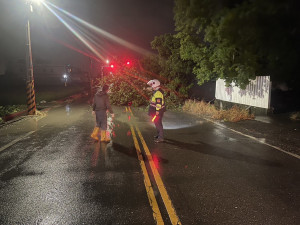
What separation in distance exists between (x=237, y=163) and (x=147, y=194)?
2.86 m

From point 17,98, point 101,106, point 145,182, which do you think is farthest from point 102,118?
point 17,98

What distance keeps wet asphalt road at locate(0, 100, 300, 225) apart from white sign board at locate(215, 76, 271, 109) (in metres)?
5.46

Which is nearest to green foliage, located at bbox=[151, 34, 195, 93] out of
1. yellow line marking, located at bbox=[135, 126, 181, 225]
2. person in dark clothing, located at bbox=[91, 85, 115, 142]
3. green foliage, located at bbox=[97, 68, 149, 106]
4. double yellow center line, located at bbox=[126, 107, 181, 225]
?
green foliage, located at bbox=[97, 68, 149, 106]

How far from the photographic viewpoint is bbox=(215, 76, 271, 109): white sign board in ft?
43.9

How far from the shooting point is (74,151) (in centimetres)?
733

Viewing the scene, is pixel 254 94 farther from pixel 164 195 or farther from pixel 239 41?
pixel 164 195

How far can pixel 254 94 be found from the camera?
14.1 metres

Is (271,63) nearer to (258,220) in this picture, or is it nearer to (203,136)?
(203,136)

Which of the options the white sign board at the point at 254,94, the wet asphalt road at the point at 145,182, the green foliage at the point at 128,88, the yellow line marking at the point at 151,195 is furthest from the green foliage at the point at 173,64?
the yellow line marking at the point at 151,195

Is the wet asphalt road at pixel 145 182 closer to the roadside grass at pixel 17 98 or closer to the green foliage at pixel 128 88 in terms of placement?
the roadside grass at pixel 17 98

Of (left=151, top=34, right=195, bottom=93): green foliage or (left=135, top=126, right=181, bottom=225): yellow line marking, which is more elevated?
(left=151, top=34, right=195, bottom=93): green foliage

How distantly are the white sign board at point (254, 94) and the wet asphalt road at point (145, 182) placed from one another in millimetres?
5458

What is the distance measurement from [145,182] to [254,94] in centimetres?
1097

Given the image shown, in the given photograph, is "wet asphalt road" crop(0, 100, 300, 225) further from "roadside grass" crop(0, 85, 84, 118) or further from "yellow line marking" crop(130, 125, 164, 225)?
"roadside grass" crop(0, 85, 84, 118)
